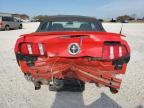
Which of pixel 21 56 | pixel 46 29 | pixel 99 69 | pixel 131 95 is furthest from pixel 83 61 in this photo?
pixel 46 29

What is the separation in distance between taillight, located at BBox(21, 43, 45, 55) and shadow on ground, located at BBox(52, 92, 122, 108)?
1.04m

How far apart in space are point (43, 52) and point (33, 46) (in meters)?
0.22

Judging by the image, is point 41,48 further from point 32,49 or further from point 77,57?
point 77,57

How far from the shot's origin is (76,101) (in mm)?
5234

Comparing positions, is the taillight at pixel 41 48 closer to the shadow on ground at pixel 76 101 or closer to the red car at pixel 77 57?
the red car at pixel 77 57

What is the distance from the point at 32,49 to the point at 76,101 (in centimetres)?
133

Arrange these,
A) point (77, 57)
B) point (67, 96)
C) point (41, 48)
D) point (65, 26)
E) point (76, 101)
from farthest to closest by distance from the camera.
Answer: point (65, 26)
point (67, 96)
point (76, 101)
point (41, 48)
point (77, 57)

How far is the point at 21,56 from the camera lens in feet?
16.2

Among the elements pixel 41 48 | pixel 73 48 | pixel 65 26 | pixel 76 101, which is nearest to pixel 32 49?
pixel 41 48

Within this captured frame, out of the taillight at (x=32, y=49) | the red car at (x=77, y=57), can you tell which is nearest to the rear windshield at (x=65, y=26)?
the taillight at (x=32, y=49)

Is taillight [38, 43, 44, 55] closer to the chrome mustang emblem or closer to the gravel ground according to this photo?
the chrome mustang emblem

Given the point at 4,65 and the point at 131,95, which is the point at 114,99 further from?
the point at 4,65

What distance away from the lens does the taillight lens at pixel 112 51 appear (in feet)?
15.4

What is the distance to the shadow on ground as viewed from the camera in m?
4.96
